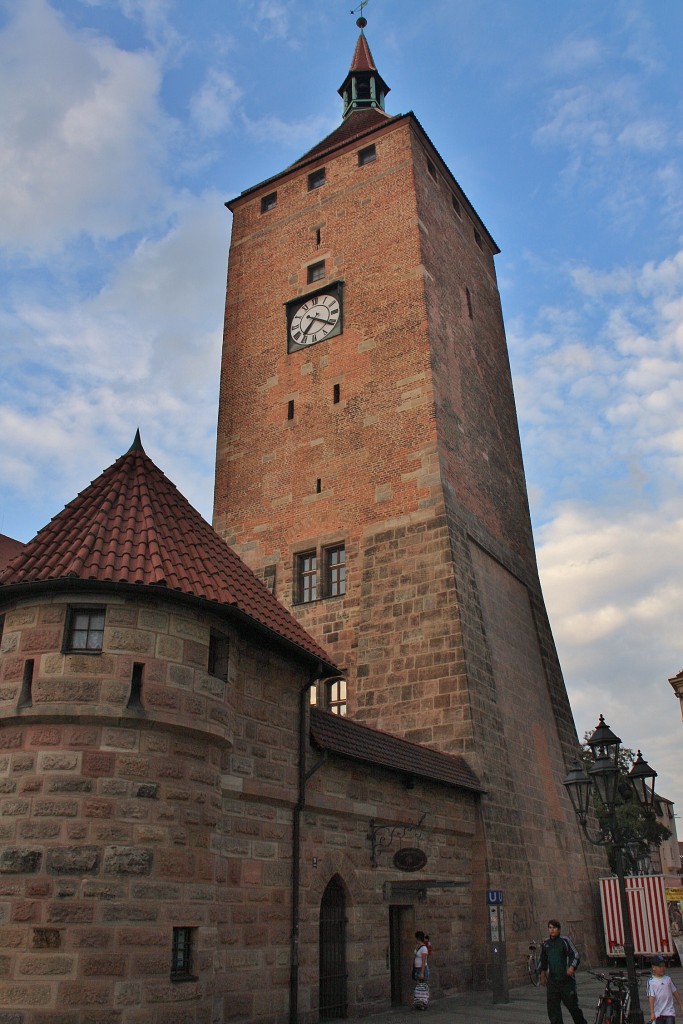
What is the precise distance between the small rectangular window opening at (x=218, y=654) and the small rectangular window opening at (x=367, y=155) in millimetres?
19858

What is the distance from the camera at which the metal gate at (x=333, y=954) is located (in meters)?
11.9

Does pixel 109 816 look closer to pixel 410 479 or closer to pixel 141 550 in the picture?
pixel 141 550

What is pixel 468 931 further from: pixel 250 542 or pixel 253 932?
pixel 250 542

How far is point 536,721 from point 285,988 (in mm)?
11922

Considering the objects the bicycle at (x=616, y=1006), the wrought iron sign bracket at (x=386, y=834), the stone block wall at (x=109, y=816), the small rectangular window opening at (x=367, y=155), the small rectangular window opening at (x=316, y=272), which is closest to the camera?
the stone block wall at (x=109, y=816)

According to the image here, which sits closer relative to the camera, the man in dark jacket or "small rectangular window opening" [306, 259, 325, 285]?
the man in dark jacket

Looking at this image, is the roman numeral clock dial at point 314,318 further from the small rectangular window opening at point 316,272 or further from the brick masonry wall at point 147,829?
the brick masonry wall at point 147,829

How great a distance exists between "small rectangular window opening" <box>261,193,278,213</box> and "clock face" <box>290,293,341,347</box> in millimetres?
4771

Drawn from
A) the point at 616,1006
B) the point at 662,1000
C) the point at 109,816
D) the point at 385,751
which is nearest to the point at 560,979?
the point at 616,1006

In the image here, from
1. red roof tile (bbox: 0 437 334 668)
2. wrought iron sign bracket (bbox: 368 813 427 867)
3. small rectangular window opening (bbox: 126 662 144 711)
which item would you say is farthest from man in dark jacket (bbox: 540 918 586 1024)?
small rectangular window opening (bbox: 126 662 144 711)

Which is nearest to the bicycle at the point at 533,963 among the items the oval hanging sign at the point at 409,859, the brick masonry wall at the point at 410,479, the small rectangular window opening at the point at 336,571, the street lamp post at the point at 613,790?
the brick masonry wall at the point at 410,479

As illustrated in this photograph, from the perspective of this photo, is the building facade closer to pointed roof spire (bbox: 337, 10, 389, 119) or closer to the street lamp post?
the street lamp post

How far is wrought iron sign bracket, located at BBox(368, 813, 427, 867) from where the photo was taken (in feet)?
43.5

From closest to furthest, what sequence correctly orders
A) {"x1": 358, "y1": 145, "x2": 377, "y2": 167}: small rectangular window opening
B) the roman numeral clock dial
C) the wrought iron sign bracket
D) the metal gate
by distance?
the metal gate → the wrought iron sign bracket → the roman numeral clock dial → {"x1": 358, "y1": 145, "x2": 377, "y2": 167}: small rectangular window opening
